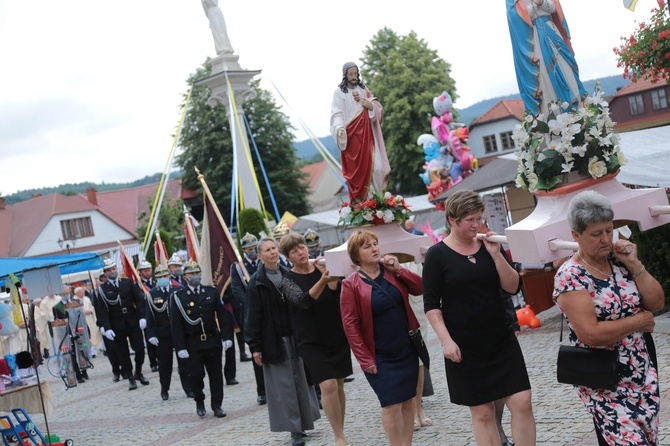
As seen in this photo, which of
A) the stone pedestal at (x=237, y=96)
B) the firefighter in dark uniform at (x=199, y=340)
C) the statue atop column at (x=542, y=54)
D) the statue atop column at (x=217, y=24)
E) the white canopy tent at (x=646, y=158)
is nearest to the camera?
the statue atop column at (x=542, y=54)

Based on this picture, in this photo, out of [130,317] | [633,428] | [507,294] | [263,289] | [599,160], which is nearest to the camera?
[633,428]

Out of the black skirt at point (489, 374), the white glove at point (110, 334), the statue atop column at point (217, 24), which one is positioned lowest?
the white glove at point (110, 334)

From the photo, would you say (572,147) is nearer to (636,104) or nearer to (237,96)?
(237,96)

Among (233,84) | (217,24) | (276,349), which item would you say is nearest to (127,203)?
(233,84)

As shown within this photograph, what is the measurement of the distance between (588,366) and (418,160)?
44.6 meters

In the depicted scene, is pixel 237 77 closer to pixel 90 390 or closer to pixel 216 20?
pixel 216 20

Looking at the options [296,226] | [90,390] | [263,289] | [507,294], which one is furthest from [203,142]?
[507,294]

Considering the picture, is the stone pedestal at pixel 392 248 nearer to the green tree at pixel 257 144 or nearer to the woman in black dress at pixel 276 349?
the woman in black dress at pixel 276 349

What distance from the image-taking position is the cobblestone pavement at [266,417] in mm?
7727

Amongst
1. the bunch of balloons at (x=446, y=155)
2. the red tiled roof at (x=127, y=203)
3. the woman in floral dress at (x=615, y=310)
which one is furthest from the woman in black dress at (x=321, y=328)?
the red tiled roof at (x=127, y=203)

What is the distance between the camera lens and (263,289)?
9336mm

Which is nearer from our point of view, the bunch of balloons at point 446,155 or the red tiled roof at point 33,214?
the bunch of balloons at point 446,155

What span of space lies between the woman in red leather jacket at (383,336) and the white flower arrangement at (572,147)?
4.27ft

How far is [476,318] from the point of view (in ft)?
18.1
